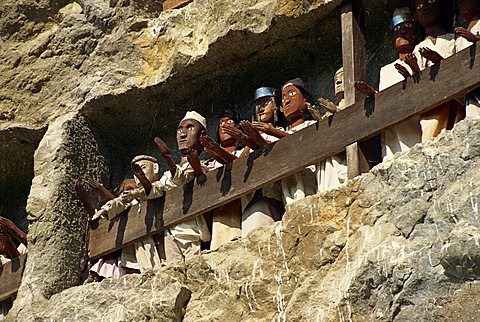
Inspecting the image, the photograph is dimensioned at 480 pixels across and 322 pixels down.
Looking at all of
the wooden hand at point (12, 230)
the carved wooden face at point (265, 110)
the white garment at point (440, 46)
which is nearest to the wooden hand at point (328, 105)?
the white garment at point (440, 46)

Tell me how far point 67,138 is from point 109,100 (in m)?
0.33

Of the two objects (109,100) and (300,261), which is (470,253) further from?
(109,100)

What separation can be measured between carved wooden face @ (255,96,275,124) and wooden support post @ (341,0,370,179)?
71cm

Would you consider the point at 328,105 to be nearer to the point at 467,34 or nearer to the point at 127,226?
the point at 467,34

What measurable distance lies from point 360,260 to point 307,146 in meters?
0.94

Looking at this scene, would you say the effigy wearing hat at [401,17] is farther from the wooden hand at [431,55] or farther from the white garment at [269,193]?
the white garment at [269,193]

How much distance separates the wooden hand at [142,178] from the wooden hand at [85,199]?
1.37 ft

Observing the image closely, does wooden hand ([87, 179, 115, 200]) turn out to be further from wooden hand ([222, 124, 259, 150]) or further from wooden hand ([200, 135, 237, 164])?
wooden hand ([222, 124, 259, 150])

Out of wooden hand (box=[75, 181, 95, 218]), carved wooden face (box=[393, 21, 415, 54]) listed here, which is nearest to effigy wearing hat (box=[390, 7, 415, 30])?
carved wooden face (box=[393, 21, 415, 54])

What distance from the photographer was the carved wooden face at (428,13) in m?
7.81

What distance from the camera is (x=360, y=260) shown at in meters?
6.80

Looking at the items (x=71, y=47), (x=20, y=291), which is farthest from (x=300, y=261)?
(x=71, y=47)

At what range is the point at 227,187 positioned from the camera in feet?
25.6

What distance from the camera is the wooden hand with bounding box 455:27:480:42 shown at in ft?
22.9
